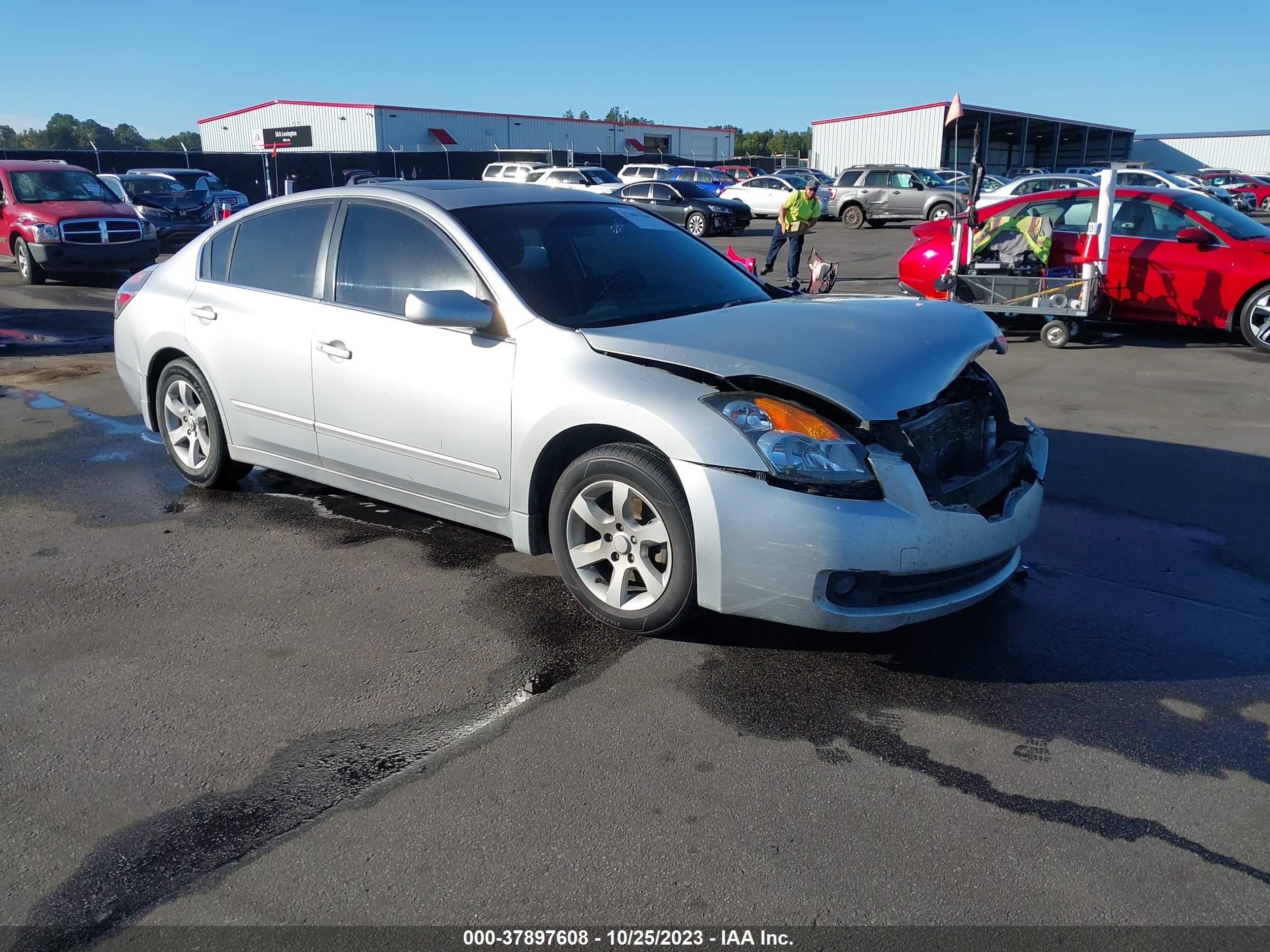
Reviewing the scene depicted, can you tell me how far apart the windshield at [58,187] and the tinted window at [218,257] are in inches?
517

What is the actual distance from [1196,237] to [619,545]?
898cm

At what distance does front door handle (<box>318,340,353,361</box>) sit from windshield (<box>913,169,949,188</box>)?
29744mm

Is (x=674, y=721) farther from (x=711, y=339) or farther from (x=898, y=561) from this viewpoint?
(x=711, y=339)

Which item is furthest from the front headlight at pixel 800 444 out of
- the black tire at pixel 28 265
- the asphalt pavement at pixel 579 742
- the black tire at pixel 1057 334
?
the black tire at pixel 28 265

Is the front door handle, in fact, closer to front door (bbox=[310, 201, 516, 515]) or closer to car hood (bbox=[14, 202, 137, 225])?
front door (bbox=[310, 201, 516, 515])

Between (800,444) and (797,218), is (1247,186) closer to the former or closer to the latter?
(797,218)

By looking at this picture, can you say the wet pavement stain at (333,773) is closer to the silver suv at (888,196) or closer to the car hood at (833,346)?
the car hood at (833,346)

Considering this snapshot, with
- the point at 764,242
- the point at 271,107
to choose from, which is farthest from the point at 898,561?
the point at 271,107

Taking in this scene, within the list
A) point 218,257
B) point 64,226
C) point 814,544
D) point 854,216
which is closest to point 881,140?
point 854,216

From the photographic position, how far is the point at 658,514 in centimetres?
367

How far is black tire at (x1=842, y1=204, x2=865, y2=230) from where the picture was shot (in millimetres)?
32406

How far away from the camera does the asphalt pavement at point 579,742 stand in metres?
2.54

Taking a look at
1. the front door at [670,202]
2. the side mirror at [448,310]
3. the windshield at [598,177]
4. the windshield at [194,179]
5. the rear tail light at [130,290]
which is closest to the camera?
the side mirror at [448,310]

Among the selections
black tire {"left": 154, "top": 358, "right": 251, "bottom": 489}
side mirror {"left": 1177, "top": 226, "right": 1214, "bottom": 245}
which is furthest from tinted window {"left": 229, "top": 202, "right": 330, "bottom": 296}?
side mirror {"left": 1177, "top": 226, "right": 1214, "bottom": 245}
